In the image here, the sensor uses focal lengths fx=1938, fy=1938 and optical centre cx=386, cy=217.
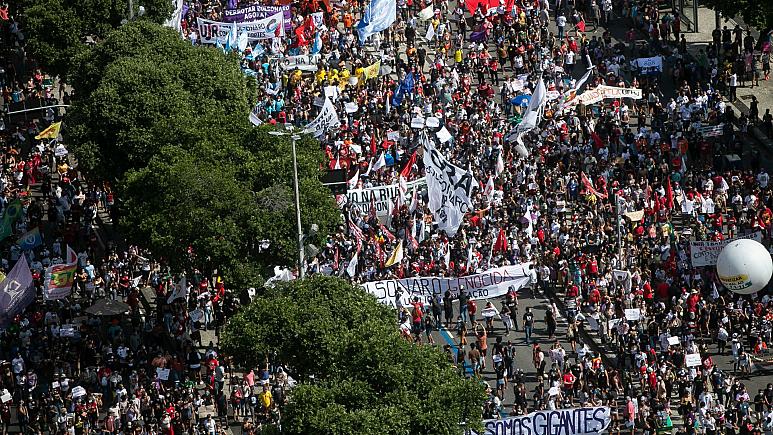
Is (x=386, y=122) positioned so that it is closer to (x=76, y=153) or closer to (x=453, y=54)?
(x=453, y=54)

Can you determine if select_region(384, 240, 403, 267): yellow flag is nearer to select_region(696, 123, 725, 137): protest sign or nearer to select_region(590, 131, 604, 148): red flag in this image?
select_region(590, 131, 604, 148): red flag

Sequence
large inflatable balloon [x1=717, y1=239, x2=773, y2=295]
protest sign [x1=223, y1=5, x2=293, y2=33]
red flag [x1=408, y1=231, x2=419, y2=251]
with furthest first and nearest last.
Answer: protest sign [x1=223, y1=5, x2=293, y2=33] < red flag [x1=408, y1=231, x2=419, y2=251] < large inflatable balloon [x1=717, y1=239, x2=773, y2=295]

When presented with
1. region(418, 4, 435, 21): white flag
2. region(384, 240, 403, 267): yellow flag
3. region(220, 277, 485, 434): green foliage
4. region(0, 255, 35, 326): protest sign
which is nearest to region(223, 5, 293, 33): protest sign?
region(418, 4, 435, 21): white flag

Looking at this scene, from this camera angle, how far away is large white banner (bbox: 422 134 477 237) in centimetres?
7031

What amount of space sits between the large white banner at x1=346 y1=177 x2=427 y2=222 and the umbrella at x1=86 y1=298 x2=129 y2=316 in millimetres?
10516

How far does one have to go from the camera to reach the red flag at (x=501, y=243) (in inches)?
2830

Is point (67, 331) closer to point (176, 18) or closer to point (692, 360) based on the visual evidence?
point (692, 360)

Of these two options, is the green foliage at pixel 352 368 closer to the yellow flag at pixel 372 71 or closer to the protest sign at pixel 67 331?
the protest sign at pixel 67 331

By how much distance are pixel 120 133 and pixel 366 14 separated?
19.6 meters

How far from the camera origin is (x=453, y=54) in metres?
93.2

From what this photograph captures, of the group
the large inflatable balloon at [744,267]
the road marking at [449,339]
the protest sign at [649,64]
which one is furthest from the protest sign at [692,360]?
the protest sign at [649,64]

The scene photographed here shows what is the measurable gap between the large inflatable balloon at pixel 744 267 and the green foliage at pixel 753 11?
67.3ft

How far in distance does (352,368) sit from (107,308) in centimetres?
1787

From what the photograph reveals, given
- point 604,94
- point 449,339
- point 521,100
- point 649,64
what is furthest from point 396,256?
point 649,64
